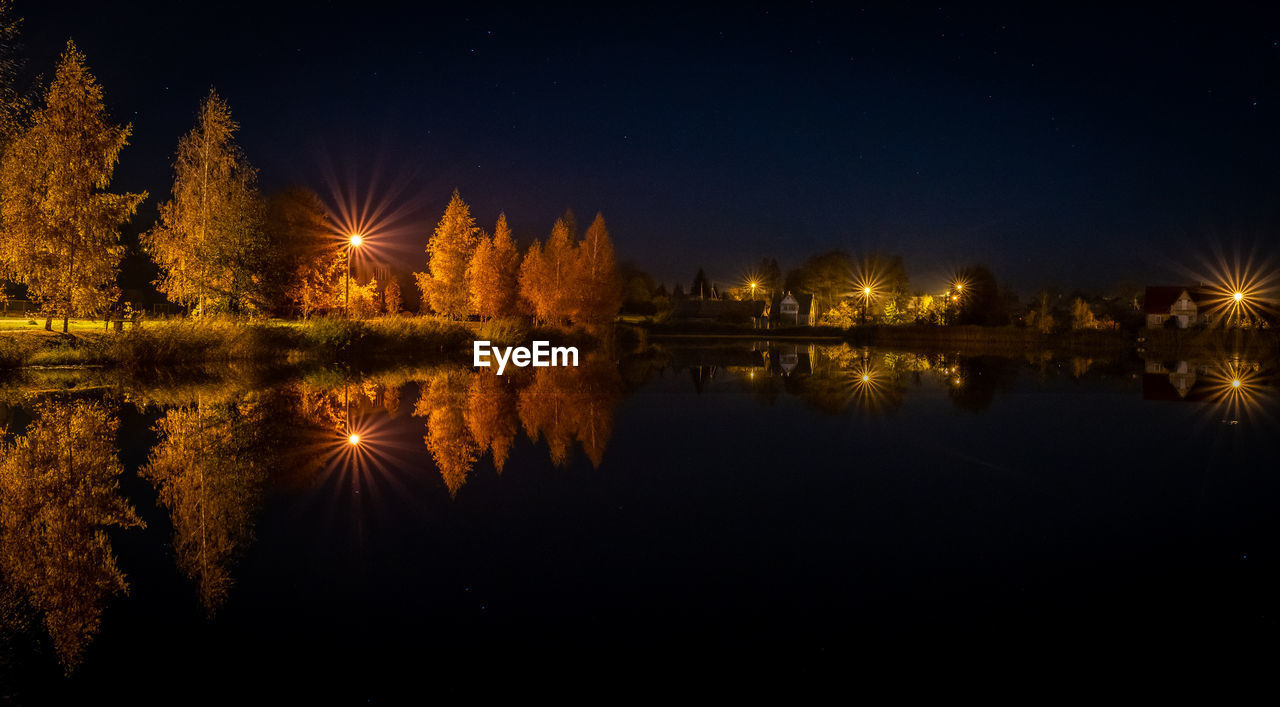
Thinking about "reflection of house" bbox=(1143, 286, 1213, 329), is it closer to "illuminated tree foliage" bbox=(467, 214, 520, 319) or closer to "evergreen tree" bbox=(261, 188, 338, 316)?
"illuminated tree foliage" bbox=(467, 214, 520, 319)

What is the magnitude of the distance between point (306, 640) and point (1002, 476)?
335 inches

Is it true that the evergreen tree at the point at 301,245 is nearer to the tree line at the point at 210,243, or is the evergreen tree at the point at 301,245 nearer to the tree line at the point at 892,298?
the tree line at the point at 210,243

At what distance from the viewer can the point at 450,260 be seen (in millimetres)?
46781

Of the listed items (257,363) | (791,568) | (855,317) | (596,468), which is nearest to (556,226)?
(257,363)

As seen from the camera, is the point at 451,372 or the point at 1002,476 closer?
the point at 1002,476

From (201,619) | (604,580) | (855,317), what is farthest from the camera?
(855,317)

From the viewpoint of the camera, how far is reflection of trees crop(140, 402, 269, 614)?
5.89 metres

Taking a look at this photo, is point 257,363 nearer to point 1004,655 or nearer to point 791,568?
point 791,568

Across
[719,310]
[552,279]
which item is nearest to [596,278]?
[552,279]

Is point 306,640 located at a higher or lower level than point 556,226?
lower

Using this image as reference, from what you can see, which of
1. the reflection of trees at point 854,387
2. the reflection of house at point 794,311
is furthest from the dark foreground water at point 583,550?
the reflection of house at point 794,311

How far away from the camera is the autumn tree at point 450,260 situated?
46.8 m

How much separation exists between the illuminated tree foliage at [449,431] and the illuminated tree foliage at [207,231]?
18.4 metres

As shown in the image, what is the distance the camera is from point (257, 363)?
1040 inches
